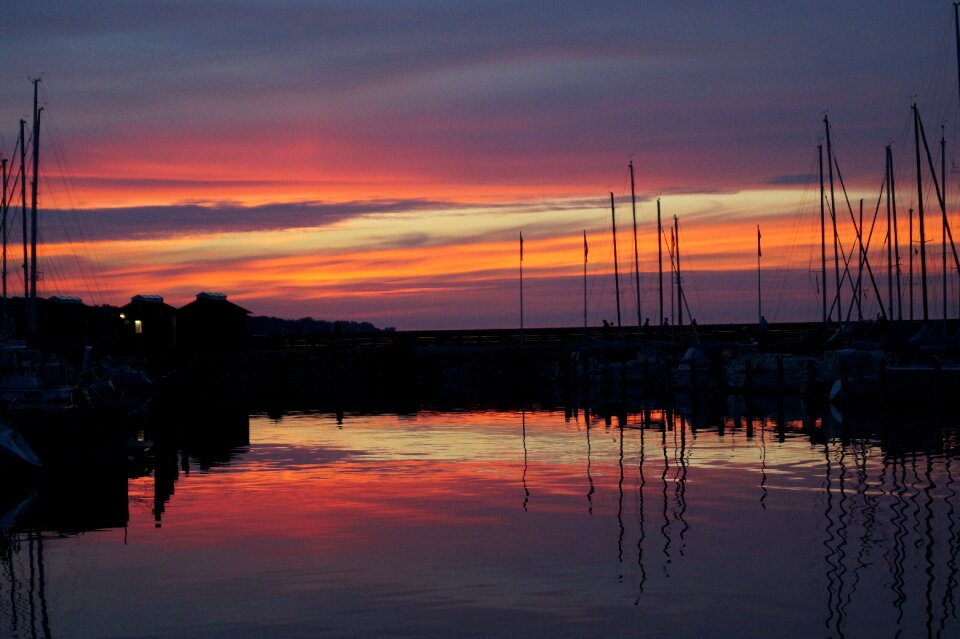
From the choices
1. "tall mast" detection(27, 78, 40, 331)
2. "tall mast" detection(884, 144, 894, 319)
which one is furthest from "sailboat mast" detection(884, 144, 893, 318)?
"tall mast" detection(27, 78, 40, 331)

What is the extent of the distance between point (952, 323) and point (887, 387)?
24468 mm

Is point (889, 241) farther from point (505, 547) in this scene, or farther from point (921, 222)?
point (505, 547)

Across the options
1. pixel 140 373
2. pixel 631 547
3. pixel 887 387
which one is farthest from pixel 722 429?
pixel 140 373

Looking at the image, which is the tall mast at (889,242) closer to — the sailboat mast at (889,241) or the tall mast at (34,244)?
the sailboat mast at (889,241)

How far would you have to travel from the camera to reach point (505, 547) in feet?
76.4

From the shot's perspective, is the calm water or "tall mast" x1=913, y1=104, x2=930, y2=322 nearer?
the calm water

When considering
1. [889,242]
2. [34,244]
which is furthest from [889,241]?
[34,244]

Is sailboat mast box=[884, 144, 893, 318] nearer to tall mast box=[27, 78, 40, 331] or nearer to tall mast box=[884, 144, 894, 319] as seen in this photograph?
tall mast box=[884, 144, 894, 319]

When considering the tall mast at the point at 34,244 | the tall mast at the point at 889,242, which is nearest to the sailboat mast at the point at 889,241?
the tall mast at the point at 889,242

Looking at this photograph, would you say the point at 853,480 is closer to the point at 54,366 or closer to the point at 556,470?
the point at 556,470

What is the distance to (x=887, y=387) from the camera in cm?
5809

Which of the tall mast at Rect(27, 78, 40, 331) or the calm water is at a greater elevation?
the tall mast at Rect(27, 78, 40, 331)

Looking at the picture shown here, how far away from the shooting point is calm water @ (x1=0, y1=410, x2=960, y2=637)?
17766 millimetres

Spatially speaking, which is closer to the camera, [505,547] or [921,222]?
[505,547]
